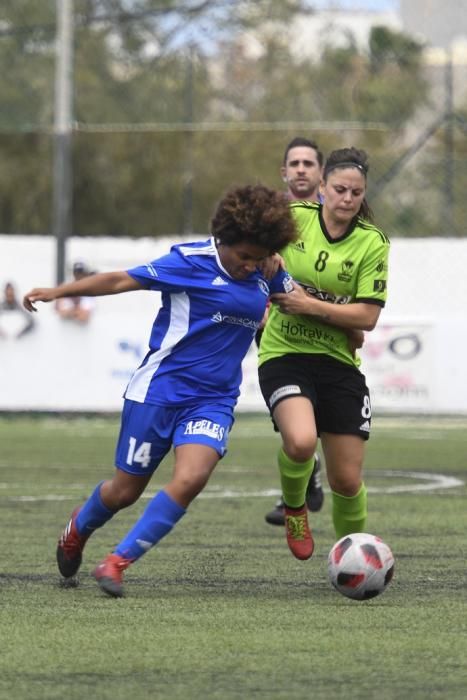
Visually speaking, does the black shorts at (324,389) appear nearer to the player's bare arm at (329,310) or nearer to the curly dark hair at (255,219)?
the player's bare arm at (329,310)

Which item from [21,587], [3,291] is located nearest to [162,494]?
[21,587]

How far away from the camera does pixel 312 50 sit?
23.1 metres

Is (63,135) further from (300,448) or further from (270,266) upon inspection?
(270,266)

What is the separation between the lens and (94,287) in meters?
6.55

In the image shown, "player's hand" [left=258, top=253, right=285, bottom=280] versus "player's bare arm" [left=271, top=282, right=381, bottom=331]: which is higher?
"player's hand" [left=258, top=253, right=285, bottom=280]

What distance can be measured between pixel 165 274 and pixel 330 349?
3.90 feet

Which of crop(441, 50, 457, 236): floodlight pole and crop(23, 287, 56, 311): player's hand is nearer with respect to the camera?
crop(23, 287, 56, 311): player's hand

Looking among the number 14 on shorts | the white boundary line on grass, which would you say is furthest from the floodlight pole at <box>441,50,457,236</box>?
the number 14 on shorts

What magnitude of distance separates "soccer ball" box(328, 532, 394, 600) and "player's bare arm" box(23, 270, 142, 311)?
133 cm

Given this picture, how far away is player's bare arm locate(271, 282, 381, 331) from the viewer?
7.00 m

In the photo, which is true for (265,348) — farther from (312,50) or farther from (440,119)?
(312,50)

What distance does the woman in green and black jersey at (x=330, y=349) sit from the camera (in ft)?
24.0

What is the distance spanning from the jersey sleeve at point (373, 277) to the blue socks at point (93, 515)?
1427 mm

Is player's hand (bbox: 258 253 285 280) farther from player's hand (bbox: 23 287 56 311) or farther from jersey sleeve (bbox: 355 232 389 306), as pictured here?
player's hand (bbox: 23 287 56 311)
